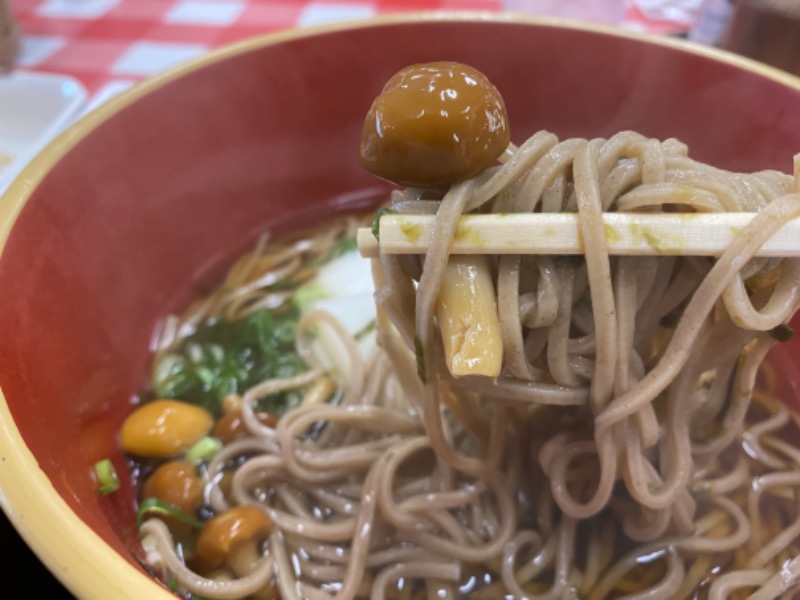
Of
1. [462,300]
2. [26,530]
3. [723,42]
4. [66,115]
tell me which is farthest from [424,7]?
[26,530]

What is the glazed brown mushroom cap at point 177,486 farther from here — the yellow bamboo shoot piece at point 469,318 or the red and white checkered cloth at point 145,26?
the red and white checkered cloth at point 145,26

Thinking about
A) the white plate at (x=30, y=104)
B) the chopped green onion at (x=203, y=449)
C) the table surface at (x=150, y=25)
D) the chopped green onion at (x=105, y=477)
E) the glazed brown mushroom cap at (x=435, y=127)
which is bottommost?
the chopped green onion at (x=203, y=449)

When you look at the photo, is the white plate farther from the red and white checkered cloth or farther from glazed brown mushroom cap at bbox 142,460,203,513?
glazed brown mushroom cap at bbox 142,460,203,513

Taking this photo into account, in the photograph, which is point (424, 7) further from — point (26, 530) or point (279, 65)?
point (26, 530)

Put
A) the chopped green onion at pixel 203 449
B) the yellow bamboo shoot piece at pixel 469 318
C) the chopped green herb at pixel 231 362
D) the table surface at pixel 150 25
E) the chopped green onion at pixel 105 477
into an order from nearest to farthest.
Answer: the yellow bamboo shoot piece at pixel 469 318
the chopped green onion at pixel 105 477
the chopped green onion at pixel 203 449
the chopped green herb at pixel 231 362
the table surface at pixel 150 25

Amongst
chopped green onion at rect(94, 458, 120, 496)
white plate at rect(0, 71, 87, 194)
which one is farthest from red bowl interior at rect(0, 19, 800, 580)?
white plate at rect(0, 71, 87, 194)

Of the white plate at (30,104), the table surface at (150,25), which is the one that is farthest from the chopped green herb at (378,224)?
the table surface at (150,25)
